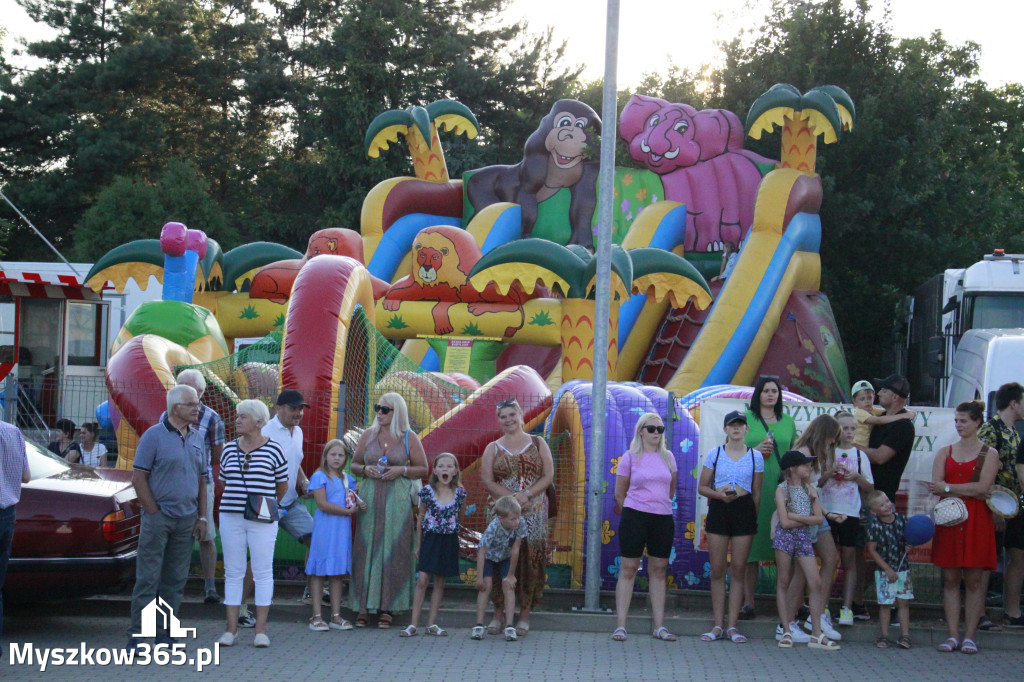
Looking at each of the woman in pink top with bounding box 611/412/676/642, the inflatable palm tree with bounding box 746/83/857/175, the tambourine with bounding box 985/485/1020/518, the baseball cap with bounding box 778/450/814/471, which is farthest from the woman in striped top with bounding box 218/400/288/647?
the inflatable palm tree with bounding box 746/83/857/175

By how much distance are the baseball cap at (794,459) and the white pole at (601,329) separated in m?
1.36

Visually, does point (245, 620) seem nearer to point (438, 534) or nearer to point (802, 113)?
point (438, 534)

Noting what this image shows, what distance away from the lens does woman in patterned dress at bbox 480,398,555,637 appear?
24.6 ft

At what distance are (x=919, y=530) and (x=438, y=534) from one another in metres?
3.12

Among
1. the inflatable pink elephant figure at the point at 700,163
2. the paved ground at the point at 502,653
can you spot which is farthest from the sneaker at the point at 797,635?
the inflatable pink elephant figure at the point at 700,163

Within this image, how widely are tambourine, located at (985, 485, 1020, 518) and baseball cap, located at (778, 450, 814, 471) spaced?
4.24 feet

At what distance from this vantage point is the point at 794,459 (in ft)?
23.9

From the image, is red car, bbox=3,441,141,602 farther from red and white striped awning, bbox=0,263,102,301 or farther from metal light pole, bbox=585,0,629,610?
red and white striped awning, bbox=0,263,102,301

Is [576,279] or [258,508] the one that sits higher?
[576,279]
